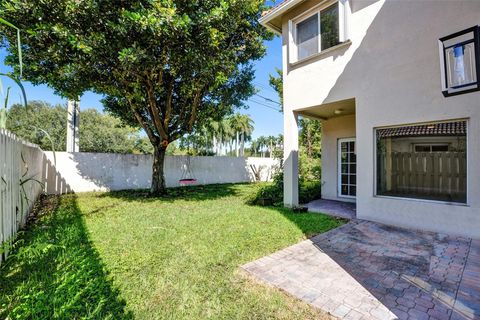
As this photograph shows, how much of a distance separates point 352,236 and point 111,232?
514cm

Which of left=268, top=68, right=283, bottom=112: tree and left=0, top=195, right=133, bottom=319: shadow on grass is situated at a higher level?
left=268, top=68, right=283, bottom=112: tree

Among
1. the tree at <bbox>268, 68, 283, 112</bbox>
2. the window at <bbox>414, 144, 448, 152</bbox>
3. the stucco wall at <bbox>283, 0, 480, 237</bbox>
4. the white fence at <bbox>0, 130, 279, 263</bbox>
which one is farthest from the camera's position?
the tree at <bbox>268, 68, 283, 112</bbox>

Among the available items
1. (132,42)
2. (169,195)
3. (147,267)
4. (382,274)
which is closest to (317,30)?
(132,42)

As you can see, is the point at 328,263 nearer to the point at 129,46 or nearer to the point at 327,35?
the point at 327,35


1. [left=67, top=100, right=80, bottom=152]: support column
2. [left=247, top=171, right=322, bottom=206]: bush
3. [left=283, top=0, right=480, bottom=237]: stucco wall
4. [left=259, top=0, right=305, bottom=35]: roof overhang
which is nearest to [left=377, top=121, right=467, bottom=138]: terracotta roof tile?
[left=283, top=0, right=480, bottom=237]: stucco wall

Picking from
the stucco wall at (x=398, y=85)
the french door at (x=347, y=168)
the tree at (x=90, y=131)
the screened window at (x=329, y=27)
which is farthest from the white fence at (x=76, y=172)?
the tree at (x=90, y=131)

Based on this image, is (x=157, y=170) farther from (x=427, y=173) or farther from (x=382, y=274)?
(x=427, y=173)

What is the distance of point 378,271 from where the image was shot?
340cm

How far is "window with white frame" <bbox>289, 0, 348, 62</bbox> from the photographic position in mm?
6195

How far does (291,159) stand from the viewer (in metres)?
7.24

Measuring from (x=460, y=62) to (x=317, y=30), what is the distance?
427cm

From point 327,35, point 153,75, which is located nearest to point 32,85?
point 153,75

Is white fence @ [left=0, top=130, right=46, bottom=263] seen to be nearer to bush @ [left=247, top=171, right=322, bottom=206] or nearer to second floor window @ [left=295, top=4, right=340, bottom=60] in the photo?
bush @ [left=247, top=171, right=322, bottom=206]

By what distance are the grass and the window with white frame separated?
15.9 ft
